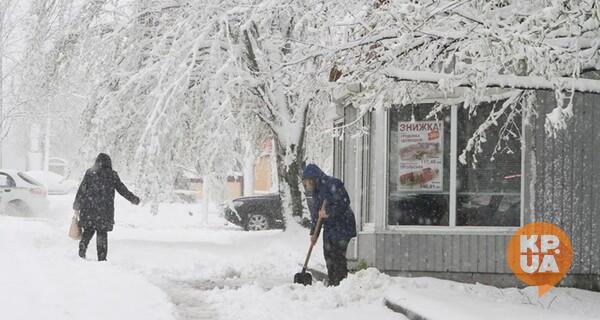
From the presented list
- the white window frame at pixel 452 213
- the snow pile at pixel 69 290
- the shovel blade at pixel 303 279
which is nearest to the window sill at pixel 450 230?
the white window frame at pixel 452 213

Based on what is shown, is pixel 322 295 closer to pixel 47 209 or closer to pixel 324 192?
pixel 324 192

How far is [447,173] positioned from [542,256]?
8.59ft

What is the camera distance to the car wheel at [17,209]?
2411 centimetres

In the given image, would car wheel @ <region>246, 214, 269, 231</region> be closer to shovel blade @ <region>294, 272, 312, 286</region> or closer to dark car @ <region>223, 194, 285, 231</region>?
dark car @ <region>223, 194, 285, 231</region>

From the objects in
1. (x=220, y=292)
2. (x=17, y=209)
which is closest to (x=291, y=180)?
(x=220, y=292)

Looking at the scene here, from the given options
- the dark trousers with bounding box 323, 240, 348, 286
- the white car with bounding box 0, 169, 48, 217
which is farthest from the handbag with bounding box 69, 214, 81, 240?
the white car with bounding box 0, 169, 48, 217

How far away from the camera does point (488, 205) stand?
10.9 metres

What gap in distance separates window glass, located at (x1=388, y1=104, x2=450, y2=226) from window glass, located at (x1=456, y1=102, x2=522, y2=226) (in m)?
0.22

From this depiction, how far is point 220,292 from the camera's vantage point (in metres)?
10.2

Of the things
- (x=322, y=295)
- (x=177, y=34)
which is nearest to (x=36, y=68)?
(x=177, y=34)

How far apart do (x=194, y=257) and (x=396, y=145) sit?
470cm

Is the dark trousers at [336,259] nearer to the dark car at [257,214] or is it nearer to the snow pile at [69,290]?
the snow pile at [69,290]

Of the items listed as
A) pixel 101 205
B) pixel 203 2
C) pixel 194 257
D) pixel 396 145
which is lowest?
pixel 194 257

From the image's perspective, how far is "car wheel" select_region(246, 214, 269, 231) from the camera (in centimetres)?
2244
